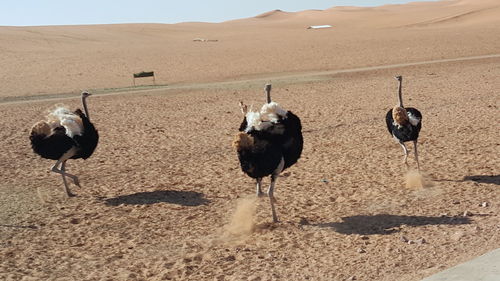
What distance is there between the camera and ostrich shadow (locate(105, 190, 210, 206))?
8453mm

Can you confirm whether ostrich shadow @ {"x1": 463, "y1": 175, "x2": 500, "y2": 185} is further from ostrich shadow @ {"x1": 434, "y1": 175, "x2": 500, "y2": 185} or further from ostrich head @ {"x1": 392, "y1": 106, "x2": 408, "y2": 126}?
ostrich head @ {"x1": 392, "y1": 106, "x2": 408, "y2": 126}

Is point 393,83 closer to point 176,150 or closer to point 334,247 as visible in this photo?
point 176,150

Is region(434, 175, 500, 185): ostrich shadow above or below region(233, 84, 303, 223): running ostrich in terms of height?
below

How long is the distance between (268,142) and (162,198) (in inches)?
88.1

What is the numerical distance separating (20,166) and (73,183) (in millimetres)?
1750

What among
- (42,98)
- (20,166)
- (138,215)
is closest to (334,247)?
(138,215)

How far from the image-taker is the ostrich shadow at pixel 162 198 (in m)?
8.45

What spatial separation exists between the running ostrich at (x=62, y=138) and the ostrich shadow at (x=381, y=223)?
3.71 meters

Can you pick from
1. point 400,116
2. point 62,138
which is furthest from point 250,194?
point 62,138

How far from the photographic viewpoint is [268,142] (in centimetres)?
716

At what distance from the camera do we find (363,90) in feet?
64.3

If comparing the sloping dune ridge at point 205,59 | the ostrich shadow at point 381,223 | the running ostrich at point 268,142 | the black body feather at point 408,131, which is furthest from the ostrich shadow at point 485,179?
the sloping dune ridge at point 205,59

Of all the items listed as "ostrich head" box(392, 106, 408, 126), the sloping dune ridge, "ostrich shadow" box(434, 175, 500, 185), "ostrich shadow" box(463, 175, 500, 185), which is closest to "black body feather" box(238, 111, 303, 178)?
"ostrich head" box(392, 106, 408, 126)

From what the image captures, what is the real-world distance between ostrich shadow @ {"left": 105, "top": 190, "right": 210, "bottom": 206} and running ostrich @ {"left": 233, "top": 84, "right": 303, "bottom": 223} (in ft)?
4.29
